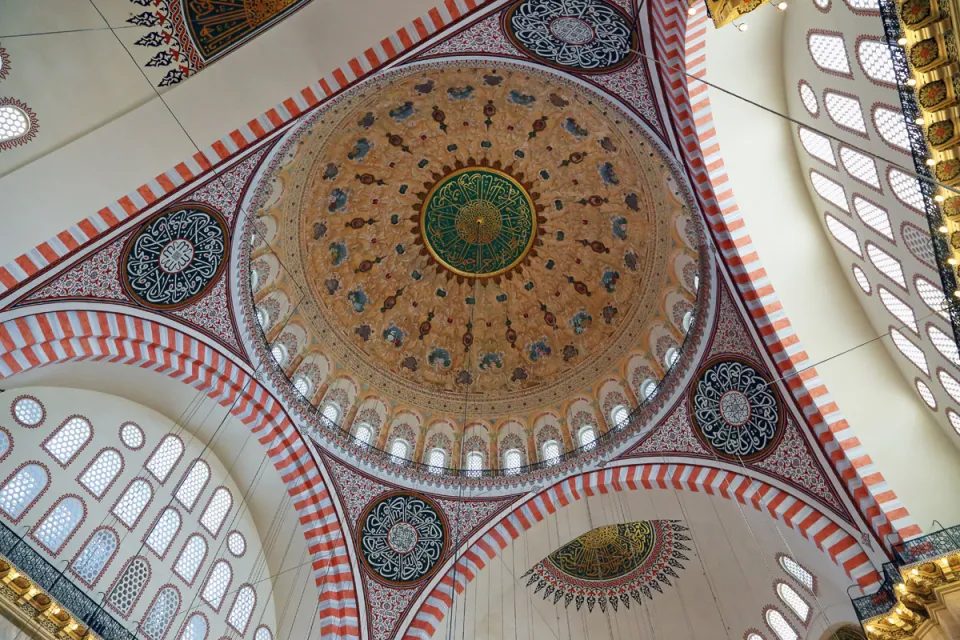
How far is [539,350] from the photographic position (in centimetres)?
1280

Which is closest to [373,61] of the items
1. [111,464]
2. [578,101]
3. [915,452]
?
[578,101]

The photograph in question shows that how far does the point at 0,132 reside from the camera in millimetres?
5648

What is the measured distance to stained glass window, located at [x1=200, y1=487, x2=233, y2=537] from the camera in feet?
32.3

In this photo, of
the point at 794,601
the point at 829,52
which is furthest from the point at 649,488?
the point at 829,52

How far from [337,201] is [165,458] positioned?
527 cm

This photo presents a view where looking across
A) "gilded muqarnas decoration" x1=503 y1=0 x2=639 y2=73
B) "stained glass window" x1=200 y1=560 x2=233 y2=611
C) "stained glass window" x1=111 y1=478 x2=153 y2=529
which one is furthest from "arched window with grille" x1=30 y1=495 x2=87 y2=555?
"gilded muqarnas decoration" x1=503 y1=0 x2=639 y2=73

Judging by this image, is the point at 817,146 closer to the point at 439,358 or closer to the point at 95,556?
the point at 439,358

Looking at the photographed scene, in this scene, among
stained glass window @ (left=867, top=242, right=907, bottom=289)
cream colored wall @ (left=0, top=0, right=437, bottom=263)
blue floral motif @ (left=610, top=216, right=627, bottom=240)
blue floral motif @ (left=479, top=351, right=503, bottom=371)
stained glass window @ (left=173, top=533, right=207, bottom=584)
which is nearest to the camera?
cream colored wall @ (left=0, top=0, right=437, bottom=263)

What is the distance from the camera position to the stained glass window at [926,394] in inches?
307

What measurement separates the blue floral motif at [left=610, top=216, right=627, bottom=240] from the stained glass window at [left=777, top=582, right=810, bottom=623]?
6.49m

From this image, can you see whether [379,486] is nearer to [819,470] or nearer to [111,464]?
[111,464]

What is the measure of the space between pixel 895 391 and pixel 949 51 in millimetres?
5441

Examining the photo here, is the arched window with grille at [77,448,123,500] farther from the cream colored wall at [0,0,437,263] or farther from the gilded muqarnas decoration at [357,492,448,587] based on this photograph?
the gilded muqarnas decoration at [357,492,448,587]

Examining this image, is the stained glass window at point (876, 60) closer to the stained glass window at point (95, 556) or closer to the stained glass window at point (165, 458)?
the stained glass window at point (165, 458)
